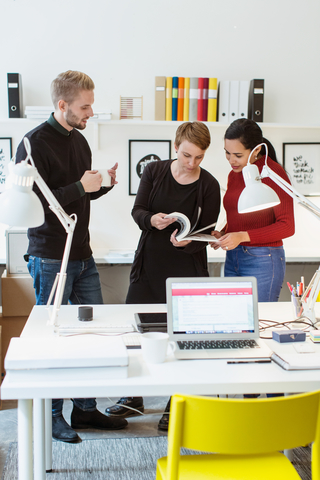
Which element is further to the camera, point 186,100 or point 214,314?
point 186,100

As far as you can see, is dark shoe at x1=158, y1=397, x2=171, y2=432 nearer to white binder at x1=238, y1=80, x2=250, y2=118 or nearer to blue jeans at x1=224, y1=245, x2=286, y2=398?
blue jeans at x1=224, y1=245, x2=286, y2=398

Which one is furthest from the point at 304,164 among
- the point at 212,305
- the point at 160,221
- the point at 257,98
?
the point at 212,305

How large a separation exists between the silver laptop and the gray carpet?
2.68 ft

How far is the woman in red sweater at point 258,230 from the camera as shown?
2.18 meters

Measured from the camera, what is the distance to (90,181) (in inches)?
81.9

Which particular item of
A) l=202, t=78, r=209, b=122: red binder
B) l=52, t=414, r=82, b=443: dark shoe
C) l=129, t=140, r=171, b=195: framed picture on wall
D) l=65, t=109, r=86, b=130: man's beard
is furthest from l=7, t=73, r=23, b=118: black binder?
l=52, t=414, r=82, b=443: dark shoe

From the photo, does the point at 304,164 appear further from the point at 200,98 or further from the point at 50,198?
the point at 50,198

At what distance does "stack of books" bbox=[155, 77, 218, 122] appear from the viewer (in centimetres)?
358

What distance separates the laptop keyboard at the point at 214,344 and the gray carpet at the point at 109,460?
794mm

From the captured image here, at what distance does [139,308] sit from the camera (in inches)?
79.4

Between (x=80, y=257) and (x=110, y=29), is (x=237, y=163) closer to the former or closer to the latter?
(x=80, y=257)

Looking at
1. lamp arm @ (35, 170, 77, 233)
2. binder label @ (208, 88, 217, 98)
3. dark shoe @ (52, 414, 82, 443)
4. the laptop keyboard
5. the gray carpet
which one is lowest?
the gray carpet

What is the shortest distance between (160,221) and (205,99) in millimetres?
1835

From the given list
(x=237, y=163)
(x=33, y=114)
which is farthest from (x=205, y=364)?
(x=33, y=114)
